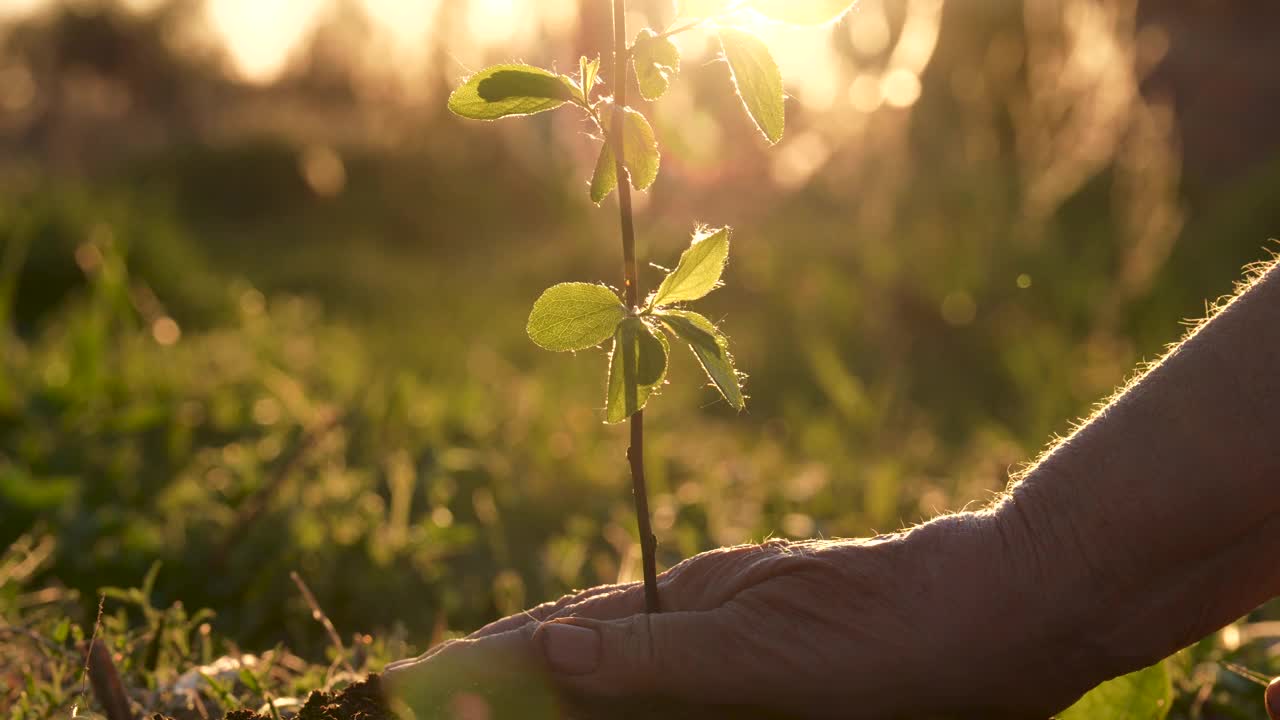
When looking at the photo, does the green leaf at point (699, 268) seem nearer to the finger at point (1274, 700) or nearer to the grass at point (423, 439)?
the grass at point (423, 439)

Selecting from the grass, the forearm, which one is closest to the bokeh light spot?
the grass

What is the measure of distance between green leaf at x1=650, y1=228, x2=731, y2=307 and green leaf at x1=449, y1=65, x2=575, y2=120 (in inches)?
7.2

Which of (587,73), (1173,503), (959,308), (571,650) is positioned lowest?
(571,650)

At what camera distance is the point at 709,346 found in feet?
3.31

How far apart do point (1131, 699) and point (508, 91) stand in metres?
1.12

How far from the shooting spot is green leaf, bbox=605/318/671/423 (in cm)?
101

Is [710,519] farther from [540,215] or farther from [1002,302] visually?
[540,215]

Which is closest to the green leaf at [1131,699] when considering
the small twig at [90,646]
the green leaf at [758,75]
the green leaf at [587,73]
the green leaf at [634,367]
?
the green leaf at [634,367]

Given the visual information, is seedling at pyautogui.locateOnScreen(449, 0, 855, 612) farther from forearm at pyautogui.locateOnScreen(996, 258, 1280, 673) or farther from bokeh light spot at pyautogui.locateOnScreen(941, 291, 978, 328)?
bokeh light spot at pyautogui.locateOnScreen(941, 291, 978, 328)

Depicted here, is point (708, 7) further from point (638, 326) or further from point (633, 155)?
point (638, 326)

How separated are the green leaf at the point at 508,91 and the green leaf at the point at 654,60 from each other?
0.07 metres

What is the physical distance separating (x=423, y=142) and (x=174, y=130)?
244 inches

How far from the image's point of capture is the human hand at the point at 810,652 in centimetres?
108

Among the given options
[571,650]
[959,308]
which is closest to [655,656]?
[571,650]
